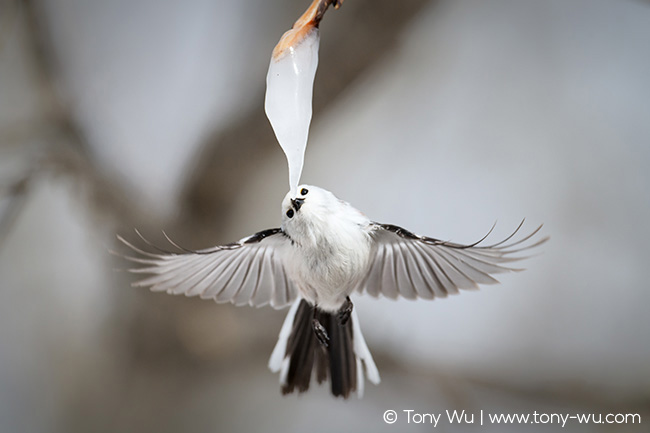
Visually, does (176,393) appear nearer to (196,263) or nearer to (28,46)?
(196,263)

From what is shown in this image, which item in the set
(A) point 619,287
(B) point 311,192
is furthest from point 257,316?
(A) point 619,287

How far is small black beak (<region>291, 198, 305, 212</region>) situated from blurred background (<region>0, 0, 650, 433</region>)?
0.48 metres

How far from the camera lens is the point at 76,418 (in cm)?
95

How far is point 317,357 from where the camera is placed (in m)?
0.70

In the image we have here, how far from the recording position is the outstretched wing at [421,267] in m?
0.49

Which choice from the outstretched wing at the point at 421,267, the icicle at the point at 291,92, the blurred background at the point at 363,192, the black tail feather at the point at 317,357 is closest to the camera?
the icicle at the point at 291,92

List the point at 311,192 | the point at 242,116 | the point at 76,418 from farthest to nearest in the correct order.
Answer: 1. the point at 76,418
2. the point at 242,116
3. the point at 311,192

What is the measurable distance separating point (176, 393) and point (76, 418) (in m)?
0.19

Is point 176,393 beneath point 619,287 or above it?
beneath

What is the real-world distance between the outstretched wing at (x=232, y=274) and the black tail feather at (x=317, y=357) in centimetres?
9

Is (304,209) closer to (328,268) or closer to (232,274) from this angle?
(328,268)

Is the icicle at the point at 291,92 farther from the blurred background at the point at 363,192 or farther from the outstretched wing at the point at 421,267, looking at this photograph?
Result: the blurred background at the point at 363,192

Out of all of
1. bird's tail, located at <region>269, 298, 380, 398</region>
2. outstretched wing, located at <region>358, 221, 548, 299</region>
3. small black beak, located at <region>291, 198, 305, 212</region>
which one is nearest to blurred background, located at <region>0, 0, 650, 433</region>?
bird's tail, located at <region>269, 298, 380, 398</region>

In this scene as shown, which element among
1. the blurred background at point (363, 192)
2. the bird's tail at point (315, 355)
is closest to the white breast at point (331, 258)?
the bird's tail at point (315, 355)
